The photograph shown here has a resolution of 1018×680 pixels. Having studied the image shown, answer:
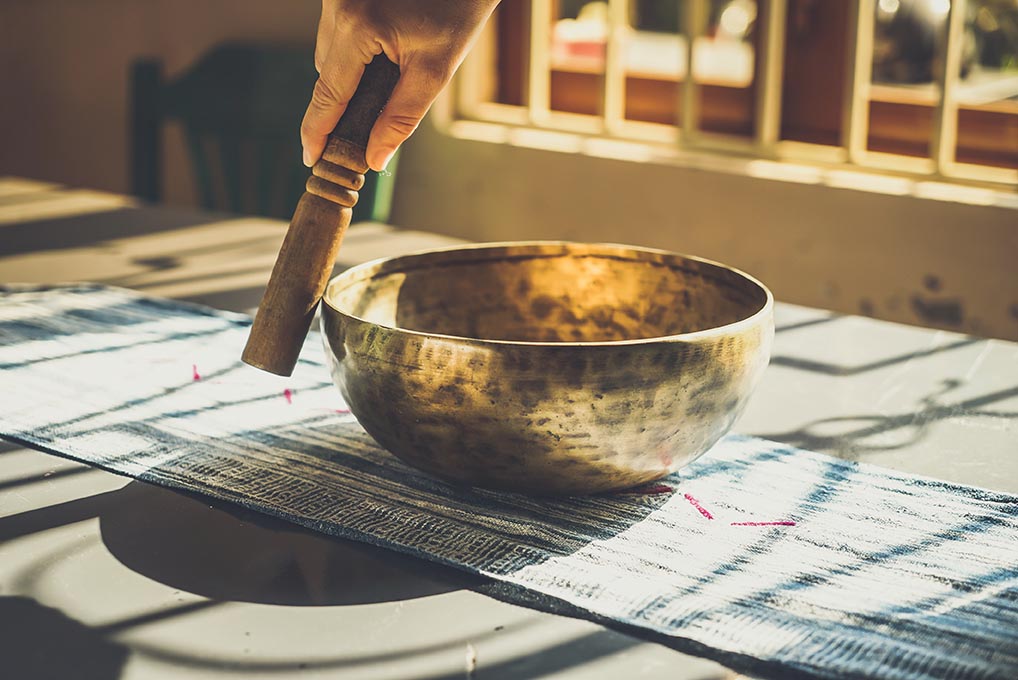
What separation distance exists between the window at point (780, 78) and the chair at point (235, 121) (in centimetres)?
42

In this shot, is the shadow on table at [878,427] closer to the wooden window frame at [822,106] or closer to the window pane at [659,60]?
the wooden window frame at [822,106]

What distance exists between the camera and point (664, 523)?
0.68 m

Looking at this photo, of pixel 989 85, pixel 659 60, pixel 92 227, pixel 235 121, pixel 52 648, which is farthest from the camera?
pixel 659 60

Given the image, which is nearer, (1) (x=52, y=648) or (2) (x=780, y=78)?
(1) (x=52, y=648)

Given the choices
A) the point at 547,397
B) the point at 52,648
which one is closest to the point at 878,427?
the point at 547,397

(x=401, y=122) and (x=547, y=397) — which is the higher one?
(x=401, y=122)

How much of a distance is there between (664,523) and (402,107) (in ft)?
1.05

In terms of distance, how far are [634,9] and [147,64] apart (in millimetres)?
1227

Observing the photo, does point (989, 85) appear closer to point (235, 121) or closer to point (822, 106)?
point (822, 106)

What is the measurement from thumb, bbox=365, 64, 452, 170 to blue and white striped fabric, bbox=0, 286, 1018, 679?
0.20 m

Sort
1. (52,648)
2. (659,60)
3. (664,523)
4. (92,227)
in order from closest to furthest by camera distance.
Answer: (52,648), (664,523), (92,227), (659,60)

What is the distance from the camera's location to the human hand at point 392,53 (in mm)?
736

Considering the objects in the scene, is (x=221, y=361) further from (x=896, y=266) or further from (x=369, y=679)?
(x=896, y=266)

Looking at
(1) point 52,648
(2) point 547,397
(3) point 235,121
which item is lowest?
(1) point 52,648
